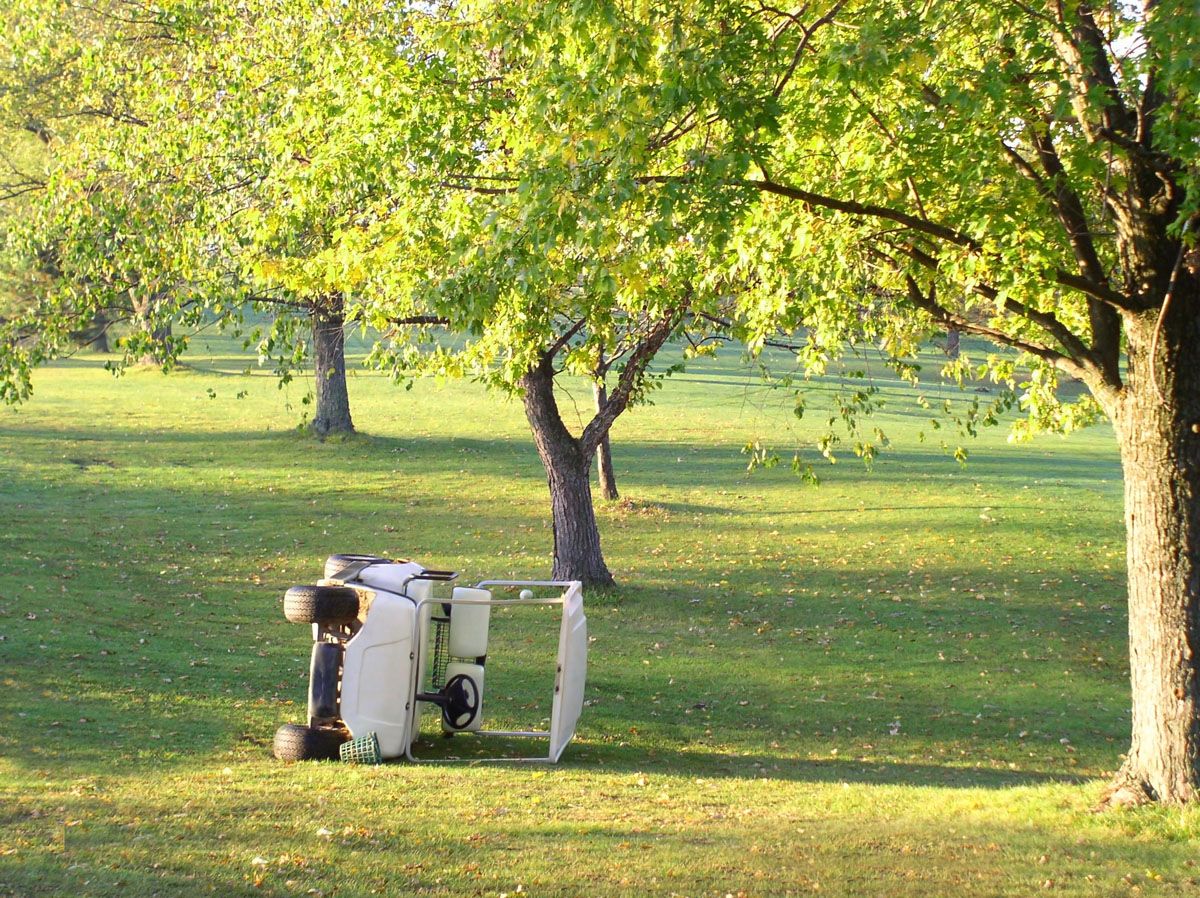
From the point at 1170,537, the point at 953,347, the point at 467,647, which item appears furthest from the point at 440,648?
the point at 953,347

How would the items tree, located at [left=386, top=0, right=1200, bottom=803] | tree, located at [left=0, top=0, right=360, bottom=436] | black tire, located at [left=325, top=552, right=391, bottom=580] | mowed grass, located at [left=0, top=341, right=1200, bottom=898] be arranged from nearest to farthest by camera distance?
mowed grass, located at [left=0, top=341, right=1200, bottom=898], tree, located at [left=386, top=0, right=1200, bottom=803], black tire, located at [left=325, top=552, right=391, bottom=580], tree, located at [left=0, top=0, right=360, bottom=436]

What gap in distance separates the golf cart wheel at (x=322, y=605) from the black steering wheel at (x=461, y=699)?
130 cm

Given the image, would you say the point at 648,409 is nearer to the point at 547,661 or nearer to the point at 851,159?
the point at 547,661

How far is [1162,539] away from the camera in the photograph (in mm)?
8508

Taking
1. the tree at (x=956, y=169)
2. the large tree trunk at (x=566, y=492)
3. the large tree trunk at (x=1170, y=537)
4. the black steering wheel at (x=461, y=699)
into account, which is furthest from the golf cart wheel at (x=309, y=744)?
the large tree trunk at (x=566, y=492)

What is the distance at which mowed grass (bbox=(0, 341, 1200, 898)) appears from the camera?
270 inches

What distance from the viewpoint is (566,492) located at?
1820 cm

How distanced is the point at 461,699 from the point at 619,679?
404 cm

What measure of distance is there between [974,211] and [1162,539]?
2.65 metres

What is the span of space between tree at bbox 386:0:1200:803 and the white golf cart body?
3.28 m

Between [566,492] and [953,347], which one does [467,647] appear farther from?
[566,492]

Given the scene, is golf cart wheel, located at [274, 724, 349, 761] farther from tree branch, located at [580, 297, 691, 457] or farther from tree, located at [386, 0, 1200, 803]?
tree branch, located at [580, 297, 691, 457]

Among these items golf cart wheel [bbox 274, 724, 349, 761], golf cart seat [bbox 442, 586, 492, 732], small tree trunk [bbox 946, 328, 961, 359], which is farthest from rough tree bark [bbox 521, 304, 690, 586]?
golf cart wheel [bbox 274, 724, 349, 761]

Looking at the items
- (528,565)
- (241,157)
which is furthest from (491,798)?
(528,565)
